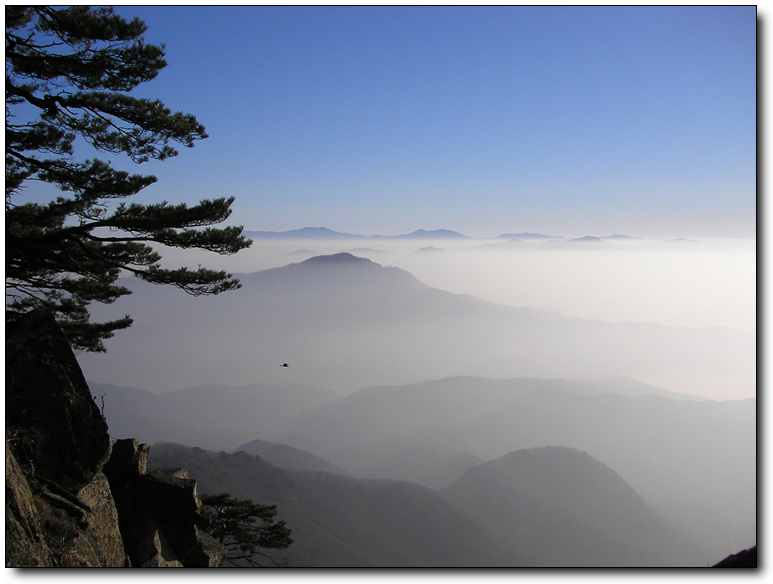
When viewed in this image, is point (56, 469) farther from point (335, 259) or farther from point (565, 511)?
point (335, 259)

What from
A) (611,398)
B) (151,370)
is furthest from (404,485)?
(611,398)

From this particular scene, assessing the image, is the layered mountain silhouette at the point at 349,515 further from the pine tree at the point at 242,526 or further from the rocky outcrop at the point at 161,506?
the rocky outcrop at the point at 161,506

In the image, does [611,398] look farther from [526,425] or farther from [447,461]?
[447,461]

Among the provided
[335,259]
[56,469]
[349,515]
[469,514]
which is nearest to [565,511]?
[469,514]

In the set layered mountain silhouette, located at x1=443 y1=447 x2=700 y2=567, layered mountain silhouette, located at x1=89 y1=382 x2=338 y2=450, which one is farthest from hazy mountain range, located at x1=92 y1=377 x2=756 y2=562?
layered mountain silhouette, located at x1=443 y1=447 x2=700 y2=567

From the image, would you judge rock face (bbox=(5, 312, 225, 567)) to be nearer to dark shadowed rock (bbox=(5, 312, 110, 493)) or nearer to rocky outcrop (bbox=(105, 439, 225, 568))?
dark shadowed rock (bbox=(5, 312, 110, 493))

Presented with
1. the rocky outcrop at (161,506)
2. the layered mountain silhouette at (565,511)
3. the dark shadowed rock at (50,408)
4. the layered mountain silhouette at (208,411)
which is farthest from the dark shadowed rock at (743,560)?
the layered mountain silhouette at (565,511)
